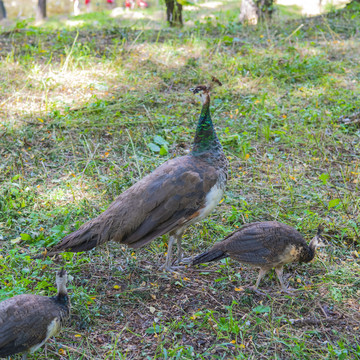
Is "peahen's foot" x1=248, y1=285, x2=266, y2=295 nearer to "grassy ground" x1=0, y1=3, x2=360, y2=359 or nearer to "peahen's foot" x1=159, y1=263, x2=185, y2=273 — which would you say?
"grassy ground" x1=0, y1=3, x2=360, y2=359

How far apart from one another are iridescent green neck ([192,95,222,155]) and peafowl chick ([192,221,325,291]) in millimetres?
939

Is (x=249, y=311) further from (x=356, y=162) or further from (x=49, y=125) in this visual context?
(x=49, y=125)

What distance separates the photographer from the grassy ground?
3574 mm

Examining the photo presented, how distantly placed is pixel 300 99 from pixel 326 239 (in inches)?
129

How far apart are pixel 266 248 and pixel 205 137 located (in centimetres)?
129

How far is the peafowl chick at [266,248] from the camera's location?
12.5ft

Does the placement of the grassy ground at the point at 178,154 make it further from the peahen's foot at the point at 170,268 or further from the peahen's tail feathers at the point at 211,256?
the peahen's tail feathers at the point at 211,256

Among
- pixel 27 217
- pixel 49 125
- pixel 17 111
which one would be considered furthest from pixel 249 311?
pixel 17 111

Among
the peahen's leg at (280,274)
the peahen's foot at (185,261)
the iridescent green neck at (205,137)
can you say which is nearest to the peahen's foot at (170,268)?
the peahen's foot at (185,261)

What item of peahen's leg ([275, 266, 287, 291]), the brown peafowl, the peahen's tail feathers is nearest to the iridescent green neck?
the brown peafowl

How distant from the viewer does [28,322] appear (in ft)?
10.0

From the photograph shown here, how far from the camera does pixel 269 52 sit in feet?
27.7

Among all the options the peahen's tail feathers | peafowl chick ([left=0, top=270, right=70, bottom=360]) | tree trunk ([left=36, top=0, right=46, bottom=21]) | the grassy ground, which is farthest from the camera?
tree trunk ([left=36, top=0, right=46, bottom=21])

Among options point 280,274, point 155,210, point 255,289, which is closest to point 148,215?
point 155,210
